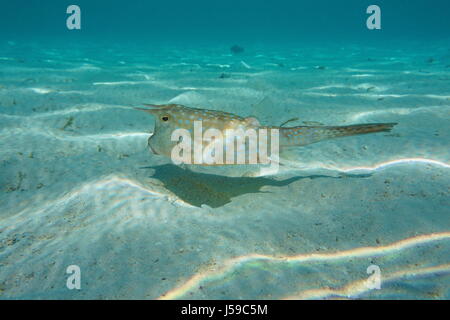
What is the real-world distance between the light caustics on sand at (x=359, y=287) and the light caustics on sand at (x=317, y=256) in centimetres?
26

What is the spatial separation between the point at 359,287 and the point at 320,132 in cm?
166

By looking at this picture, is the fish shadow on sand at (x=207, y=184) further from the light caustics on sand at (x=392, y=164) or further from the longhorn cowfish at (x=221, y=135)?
the light caustics on sand at (x=392, y=164)

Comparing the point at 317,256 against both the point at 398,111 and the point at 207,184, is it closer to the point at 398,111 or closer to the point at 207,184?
the point at 207,184

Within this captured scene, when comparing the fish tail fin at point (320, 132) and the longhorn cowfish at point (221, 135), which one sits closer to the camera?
the fish tail fin at point (320, 132)

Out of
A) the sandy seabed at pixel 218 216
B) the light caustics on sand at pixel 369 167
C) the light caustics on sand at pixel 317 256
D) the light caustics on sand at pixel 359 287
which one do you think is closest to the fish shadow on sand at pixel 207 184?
the sandy seabed at pixel 218 216

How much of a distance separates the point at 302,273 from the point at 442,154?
3522mm

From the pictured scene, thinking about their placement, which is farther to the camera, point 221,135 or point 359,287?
point 221,135

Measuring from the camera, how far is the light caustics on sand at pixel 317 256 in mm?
2115

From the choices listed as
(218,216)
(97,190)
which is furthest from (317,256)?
(97,190)

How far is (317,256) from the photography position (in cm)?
236

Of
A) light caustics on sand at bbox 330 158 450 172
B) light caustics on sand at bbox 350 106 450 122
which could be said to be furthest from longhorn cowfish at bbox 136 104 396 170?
light caustics on sand at bbox 350 106 450 122
